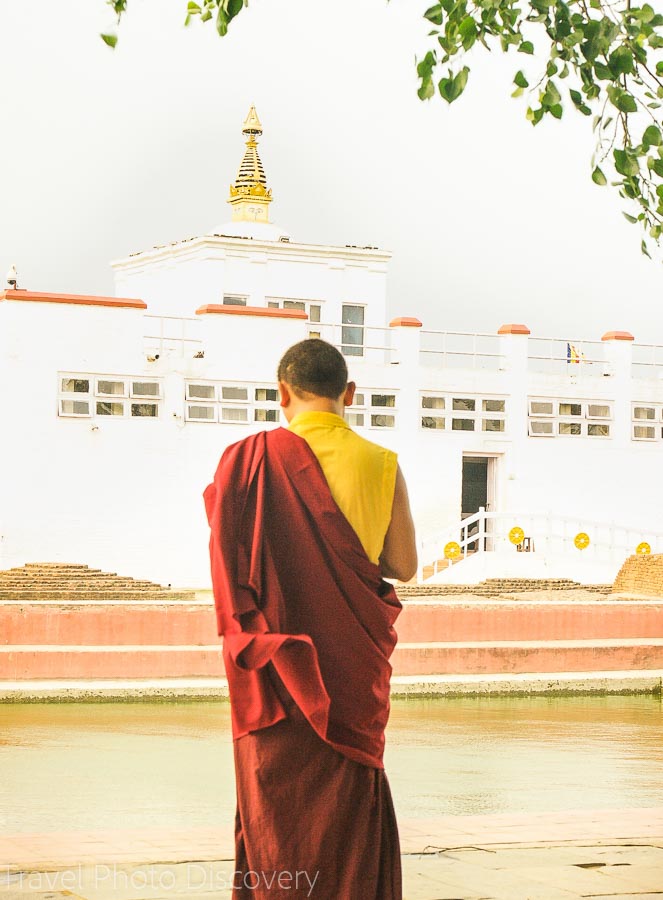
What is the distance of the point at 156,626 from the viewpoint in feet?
57.3

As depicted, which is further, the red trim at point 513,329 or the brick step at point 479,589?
the red trim at point 513,329

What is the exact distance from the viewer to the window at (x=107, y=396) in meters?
29.4

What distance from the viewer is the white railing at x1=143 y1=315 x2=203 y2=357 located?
3070 centimetres

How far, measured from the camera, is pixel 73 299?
29469 mm

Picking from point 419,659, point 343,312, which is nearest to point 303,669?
point 419,659

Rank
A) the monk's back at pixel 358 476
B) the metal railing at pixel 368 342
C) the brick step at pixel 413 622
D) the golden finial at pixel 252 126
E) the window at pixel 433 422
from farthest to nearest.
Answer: the golden finial at pixel 252 126
the window at pixel 433 422
the metal railing at pixel 368 342
the brick step at pixel 413 622
the monk's back at pixel 358 476

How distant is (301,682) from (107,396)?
26355mm

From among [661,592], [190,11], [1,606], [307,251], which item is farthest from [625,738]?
[307,251]

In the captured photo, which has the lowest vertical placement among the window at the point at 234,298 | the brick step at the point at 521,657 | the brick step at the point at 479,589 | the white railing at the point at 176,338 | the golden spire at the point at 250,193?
the brick step at the point at 521,657

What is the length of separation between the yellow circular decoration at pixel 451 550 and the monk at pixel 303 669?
26.1 m

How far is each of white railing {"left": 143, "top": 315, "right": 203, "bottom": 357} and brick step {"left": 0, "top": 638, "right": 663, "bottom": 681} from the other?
44.2 feet

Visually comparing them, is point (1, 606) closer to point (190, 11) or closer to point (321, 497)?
point (190, 11)

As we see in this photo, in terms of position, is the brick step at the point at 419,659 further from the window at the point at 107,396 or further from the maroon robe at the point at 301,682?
the window at the point at 107,396

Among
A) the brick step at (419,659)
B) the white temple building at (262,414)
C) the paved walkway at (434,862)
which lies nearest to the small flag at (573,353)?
the white temple building at (262,414)
